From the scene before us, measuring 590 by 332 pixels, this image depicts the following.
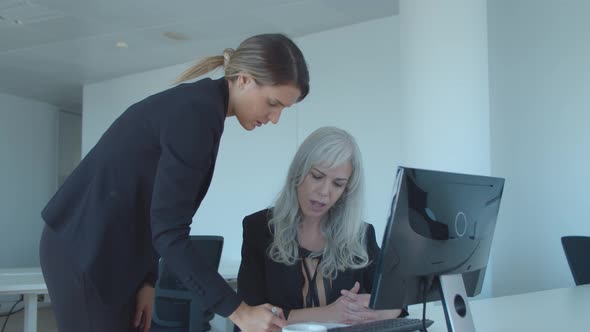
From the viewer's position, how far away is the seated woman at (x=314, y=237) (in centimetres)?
191

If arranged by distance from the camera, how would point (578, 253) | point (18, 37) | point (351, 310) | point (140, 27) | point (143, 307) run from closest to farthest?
1. point (143, 307)
2. point (351, 310)
3. point (578, 253)
4. point (140, 27)
5. point (18, 37)

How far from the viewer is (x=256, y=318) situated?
119 cm

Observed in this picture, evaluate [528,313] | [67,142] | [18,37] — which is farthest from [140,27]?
[67,142]

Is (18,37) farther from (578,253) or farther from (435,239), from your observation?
(435,239)

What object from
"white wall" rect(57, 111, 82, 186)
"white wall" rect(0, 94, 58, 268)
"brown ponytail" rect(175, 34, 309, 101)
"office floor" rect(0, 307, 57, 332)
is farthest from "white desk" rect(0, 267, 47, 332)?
"white wall" rect(57, 111, 82, 186)

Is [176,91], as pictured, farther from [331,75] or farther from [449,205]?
[331,75]

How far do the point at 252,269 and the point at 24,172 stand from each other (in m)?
7.18

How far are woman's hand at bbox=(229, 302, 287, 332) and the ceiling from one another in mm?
3521

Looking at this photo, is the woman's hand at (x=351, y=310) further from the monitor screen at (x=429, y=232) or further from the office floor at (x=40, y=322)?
the office floor at (x=40, y=322)

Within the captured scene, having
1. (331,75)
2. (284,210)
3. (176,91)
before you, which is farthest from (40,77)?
(176,91)

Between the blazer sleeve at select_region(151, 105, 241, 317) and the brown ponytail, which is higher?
the brown ponytail

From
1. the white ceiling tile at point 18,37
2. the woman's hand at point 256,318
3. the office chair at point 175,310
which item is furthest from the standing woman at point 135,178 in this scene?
the white ceiling tile at point 18,37

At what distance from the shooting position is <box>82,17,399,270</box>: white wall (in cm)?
472

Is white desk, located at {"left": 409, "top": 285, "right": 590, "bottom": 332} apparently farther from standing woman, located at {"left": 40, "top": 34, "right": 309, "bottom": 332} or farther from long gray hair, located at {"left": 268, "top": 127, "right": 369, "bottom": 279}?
standing woman, located at {"left": 40, "top": 34, "right": 309, "bottom": 332}
